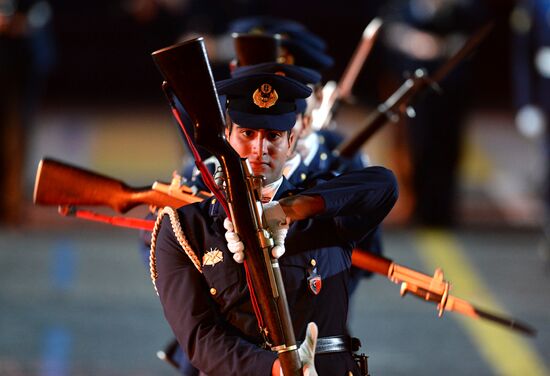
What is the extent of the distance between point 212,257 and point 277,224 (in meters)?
0.28

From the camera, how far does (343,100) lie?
6551mm

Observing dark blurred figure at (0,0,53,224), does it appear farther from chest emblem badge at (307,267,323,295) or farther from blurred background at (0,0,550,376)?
chest emblem badge at (307,267,323,295)

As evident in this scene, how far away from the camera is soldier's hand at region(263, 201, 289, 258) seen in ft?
11.6

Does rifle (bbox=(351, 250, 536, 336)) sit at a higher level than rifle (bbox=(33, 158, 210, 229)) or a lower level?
lower

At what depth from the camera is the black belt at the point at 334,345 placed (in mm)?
3758

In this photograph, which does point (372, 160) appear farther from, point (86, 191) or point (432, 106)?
point (86, 191)

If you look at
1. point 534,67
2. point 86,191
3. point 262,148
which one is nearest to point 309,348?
point 262,148

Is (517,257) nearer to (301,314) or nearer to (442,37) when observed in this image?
(442,37)

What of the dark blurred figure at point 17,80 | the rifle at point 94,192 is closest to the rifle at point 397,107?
the rifle at point 94,192

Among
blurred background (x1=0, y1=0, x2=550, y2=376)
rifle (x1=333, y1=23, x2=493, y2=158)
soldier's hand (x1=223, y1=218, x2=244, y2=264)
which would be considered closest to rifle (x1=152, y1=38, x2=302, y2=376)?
soldier's hand (x1=223, y1=218, x2=244, y2=264)

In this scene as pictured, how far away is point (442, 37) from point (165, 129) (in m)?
5.01

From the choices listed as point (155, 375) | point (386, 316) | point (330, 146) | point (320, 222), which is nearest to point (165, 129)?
point (386, 316)

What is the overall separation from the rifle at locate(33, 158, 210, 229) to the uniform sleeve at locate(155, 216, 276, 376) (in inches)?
24.2

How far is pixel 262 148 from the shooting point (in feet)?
12.4
